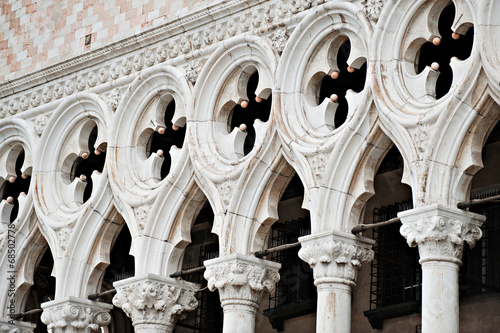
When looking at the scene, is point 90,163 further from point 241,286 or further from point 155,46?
point 241,286

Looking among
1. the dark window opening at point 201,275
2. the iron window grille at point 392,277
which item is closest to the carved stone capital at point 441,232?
the iron window grille at point 392,277

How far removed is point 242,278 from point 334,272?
134 centimetres

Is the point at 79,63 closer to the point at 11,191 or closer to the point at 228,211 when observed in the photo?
the point at 11,191

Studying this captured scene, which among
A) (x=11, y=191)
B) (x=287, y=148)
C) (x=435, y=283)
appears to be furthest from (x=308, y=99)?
(x=11, y=191)

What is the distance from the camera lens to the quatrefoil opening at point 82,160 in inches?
722

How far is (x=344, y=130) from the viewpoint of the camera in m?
15.3

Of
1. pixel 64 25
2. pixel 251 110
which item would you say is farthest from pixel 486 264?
pixel 64 25

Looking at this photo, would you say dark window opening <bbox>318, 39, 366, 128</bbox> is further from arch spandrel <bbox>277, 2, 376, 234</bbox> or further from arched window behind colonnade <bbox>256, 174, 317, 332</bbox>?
arched window behind colonnade <bbox>256, 174, 317, 332</bbox>

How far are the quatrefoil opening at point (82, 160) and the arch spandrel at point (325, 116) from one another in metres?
3.37

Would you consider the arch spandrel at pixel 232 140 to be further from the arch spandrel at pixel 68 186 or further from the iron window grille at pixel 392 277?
the iron window grille at pixel 392 277

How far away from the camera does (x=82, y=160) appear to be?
1953 cm

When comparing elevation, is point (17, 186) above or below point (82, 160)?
below

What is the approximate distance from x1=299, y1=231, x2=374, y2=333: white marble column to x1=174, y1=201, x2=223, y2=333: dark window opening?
6439mm

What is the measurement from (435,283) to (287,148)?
2.76 m
